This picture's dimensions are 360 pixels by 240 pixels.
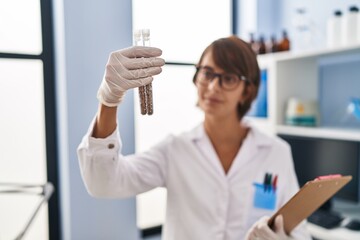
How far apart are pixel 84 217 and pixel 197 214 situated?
0.47 meters

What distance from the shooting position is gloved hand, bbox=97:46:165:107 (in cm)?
45

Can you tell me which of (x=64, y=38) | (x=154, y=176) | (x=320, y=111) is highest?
(x=64, y=38)

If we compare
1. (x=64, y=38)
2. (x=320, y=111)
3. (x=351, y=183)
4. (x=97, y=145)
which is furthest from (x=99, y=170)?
(x=320, y=111)

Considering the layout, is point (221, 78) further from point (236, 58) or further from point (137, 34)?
point (137, 34)

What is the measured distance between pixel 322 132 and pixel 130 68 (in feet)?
4.13

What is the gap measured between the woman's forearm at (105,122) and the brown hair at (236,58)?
0.19 meters

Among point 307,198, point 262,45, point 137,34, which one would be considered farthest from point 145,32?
point 262,45

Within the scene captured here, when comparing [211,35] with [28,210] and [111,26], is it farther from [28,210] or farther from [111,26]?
[28,210]

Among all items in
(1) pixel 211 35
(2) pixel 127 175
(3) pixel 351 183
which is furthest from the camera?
(3) pixel 351 183

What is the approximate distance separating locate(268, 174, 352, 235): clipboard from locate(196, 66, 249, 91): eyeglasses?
→ 0.31 meters

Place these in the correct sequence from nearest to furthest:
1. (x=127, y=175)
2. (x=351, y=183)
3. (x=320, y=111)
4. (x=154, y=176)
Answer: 1. (x=127, y=175)
2. (x=154, y=176)
3. (x=351, y=183)
4. (x=320, y=111)

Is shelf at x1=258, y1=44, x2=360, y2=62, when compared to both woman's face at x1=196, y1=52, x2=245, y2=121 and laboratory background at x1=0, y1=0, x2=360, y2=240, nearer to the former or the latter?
woman's face at x1=196, y1=52, x2=245, y2=121

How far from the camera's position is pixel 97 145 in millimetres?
623

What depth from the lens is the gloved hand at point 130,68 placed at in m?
0.45
